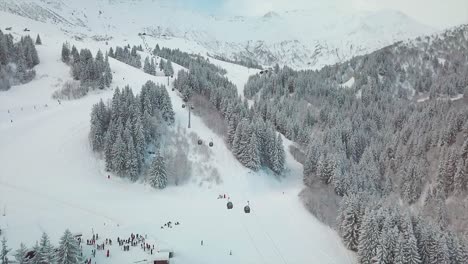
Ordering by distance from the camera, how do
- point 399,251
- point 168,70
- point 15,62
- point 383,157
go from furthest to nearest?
point 168,70 → point 15,62 → point 383,157 → point 399,251

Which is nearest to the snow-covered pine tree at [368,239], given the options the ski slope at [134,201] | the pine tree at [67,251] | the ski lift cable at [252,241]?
the ski slope at [134,201]

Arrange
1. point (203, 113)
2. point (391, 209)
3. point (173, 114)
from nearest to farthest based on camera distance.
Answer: point (391, 209), point (173, 114), point (203, 113)

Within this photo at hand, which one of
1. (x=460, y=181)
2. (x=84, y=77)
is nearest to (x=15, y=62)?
(x=84, y=77)

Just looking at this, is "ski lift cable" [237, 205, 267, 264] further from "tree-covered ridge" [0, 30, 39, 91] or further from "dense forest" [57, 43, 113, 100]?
"tree-covered ridge" [0, 30, 39, 91]

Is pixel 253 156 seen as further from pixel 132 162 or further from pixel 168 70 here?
pixel 168 70

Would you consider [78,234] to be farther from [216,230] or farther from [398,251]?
[398,251]

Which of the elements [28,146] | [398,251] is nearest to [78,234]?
[28,146]

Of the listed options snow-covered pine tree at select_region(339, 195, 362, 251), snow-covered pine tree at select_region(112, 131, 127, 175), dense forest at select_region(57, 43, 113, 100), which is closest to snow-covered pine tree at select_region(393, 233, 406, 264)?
snow-covered pine tree at select_region(339, 195, 362, 251)
